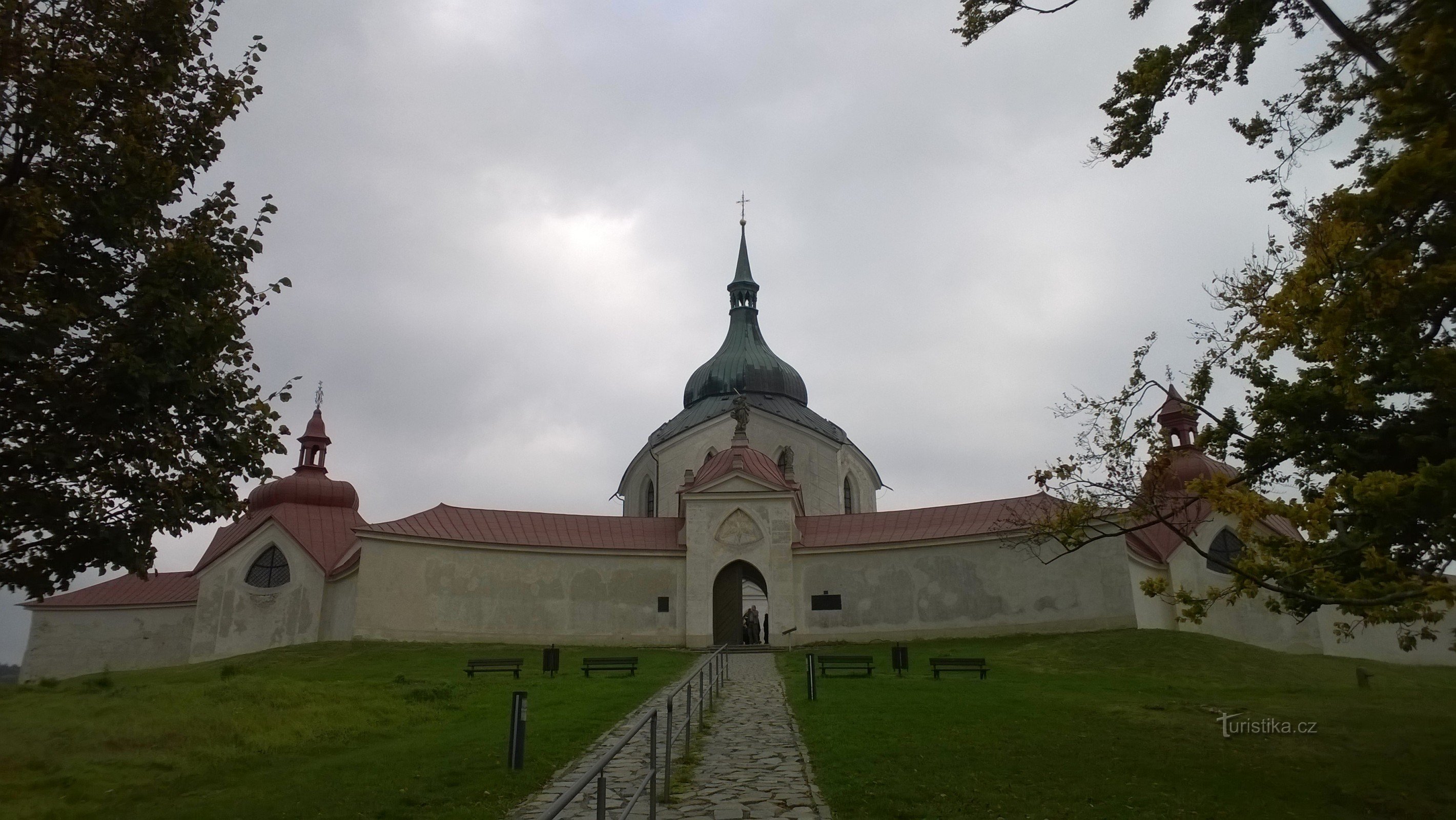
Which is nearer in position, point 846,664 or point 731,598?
point 846,664

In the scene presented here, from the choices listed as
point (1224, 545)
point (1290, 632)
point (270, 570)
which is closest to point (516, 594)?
point (270, 570)

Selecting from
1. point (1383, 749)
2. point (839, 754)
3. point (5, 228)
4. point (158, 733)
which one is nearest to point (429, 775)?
point (839, 754)

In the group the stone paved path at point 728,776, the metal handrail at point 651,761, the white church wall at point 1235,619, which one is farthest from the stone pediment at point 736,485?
the stone paved path at point 728,776

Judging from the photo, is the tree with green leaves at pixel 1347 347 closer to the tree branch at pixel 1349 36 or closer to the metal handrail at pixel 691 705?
the tree branch at pixel 1349 36

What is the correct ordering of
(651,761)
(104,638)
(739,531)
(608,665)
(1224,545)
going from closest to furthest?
(651,761) < (608,665) < (1224,545) < (739,531) < (104,638)

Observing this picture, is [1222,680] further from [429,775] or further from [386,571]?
[386,571]

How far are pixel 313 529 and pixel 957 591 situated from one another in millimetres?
22549

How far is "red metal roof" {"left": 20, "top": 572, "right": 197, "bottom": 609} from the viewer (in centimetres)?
3772

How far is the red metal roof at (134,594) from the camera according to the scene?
3772 centimetres

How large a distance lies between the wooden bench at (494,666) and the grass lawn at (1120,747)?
5.96m


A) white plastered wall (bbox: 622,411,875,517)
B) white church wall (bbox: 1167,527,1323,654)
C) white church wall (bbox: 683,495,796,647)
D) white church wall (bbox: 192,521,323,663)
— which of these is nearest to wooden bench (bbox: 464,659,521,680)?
white church wall (bbox: 683,495,796,647)

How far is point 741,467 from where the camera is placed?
1296 inches

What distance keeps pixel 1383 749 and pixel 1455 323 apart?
218 inches

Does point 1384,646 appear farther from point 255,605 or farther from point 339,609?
point 255,605
